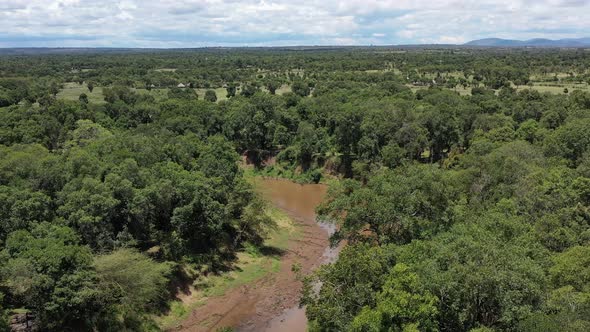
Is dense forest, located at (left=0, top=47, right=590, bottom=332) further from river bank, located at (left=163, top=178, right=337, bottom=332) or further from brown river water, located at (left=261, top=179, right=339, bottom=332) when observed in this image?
brown river water, located at (left=261, top=179, right=339, bottom=332)

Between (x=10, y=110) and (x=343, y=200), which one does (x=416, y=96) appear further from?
(x=10, y=110)

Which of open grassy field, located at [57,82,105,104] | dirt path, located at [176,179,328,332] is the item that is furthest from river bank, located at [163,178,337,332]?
open grassy field, located at [57,82,105,104]

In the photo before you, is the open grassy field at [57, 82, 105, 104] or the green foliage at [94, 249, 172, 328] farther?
the open grassy field at [57, 82, 105, 104]

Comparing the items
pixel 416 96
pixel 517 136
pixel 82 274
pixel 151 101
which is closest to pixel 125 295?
pixel 82 274

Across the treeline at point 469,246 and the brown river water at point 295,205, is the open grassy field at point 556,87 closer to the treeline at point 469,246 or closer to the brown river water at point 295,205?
the treeline at point 469,246

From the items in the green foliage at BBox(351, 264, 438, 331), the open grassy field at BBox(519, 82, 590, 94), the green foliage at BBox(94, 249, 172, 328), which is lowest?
the green foliage at BBox(94, 249, 172, 328)

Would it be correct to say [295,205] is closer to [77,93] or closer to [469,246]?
[469,246]

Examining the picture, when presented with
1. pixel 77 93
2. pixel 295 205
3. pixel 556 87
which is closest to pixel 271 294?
pixel 295 205
